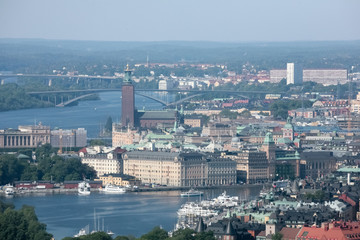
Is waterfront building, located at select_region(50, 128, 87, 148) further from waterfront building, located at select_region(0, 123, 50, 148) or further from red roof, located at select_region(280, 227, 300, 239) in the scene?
red roof, located at select_region(280, 227, 300, 239)

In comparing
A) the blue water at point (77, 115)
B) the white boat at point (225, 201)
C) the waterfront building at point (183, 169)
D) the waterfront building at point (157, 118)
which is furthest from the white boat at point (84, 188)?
the waterfront building at point (157, 118)

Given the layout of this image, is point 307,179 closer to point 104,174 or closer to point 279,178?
point 279,178

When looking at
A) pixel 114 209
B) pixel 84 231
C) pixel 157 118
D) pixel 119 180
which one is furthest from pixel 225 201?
pixel 157 118

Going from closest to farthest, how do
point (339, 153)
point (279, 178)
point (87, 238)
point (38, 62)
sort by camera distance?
point (87, 238), point (279, 178), point (339, 153), point (38, 62)

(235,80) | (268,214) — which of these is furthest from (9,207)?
(235,80)

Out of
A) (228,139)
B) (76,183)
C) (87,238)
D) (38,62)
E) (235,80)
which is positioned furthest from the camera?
(38,62)

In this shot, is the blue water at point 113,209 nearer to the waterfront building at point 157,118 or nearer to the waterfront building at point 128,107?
the waterfront building at point 157,118

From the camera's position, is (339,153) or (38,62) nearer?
(339,153)
